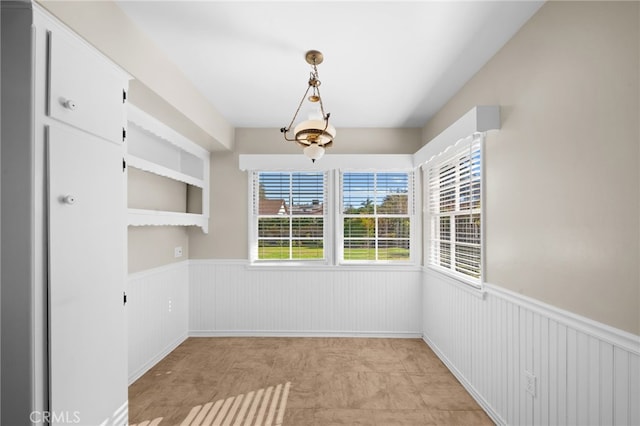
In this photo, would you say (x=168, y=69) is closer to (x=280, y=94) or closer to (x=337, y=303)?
(x=280, y=94)

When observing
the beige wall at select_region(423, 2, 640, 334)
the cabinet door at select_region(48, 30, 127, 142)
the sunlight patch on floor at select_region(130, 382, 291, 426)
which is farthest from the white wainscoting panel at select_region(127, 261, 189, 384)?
the beige wall at select_region(423, 2, 640, 334)

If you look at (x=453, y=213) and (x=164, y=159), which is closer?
(x=453, y=213)

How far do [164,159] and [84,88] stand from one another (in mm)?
1916

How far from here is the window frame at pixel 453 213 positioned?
2467mm

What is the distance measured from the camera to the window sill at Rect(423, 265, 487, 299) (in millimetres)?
2514

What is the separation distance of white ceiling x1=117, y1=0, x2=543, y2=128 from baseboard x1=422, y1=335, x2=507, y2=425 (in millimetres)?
2581

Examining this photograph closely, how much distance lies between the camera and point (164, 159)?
3.43 meters

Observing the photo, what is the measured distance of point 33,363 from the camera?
134 cm

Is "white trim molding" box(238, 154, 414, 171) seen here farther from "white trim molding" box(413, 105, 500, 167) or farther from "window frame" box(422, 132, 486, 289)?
"white trim molding" box(413, 105, 500, 167)

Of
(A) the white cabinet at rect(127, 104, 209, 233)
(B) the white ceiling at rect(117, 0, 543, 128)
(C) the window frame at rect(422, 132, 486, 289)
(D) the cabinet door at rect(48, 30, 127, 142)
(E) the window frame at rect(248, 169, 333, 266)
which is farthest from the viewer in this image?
(E) the window frame at rect(248, 169, 333, 266)

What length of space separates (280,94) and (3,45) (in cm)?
198

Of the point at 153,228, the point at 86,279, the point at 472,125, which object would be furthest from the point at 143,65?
the point at 472,125

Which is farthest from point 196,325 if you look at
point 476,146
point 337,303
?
point 476,146

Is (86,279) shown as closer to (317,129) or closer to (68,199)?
(68,199)
